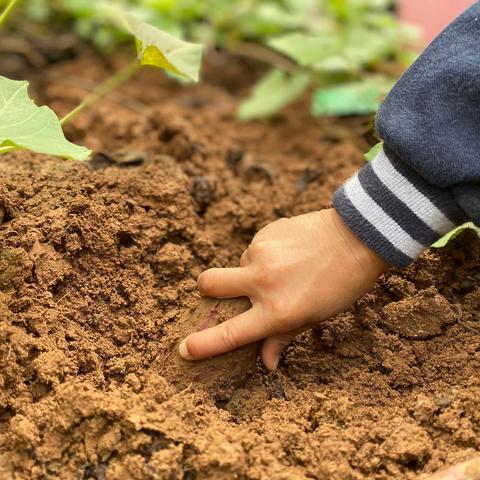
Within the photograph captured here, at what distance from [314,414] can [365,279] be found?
0.25m

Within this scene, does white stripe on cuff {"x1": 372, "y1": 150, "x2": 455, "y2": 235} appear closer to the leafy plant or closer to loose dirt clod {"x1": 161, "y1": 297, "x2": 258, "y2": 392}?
loose dirt clod {"x1": 161, "y1": 297, "x2": 258, "y2": 392}

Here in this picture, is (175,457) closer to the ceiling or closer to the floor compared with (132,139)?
closer to the ceiling

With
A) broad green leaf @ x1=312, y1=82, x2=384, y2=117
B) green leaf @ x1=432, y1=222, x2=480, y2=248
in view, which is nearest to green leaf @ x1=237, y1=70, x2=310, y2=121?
broad green leaf @ x1=312, y1=82, x2=384, y2=117

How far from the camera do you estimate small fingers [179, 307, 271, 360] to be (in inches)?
53.2

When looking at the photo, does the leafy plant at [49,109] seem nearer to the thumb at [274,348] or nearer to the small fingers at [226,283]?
the small fingers at [226,283]

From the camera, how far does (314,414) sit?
1297 millimetres

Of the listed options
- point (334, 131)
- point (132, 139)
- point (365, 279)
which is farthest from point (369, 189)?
point (334, 131)

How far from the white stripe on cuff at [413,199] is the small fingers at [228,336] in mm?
310

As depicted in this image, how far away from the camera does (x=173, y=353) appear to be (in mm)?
1415

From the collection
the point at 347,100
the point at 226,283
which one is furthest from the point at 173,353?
the point at 347,100

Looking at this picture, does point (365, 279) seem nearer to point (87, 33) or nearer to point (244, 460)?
point (244, 460)

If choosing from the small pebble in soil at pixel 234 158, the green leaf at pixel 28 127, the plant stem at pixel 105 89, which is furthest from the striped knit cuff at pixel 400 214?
the small pebble in soil at pixel 234 158

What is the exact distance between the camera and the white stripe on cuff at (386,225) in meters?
1.36

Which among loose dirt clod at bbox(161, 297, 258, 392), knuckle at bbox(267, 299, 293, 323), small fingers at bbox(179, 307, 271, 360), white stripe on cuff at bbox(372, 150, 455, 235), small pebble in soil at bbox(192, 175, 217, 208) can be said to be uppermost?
Answer: white stripe on cuff at bbox(372, 150, 455, 235)
